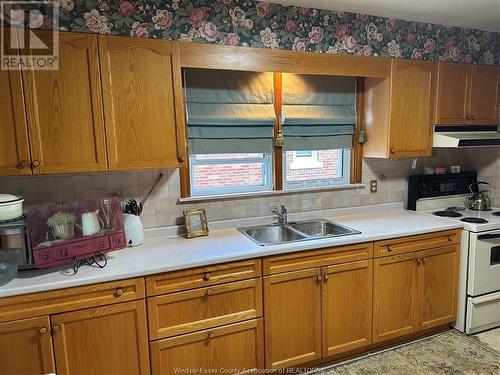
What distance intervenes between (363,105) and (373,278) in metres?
1.42

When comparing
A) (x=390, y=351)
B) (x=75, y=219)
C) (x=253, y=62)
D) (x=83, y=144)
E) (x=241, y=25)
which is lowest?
(x=390, y=351)

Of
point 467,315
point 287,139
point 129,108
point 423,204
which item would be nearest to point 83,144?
point 129,108

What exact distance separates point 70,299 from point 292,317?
1279 millimetres

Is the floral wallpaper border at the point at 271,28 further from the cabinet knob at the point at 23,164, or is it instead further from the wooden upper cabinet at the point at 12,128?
the cabinet knob at the point at 23,164

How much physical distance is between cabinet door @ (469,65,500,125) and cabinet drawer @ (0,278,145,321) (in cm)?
293

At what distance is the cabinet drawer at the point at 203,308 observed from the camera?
1.87m

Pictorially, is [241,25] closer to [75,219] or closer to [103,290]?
[75,219]

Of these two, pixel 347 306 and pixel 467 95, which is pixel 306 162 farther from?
pixel 467 95

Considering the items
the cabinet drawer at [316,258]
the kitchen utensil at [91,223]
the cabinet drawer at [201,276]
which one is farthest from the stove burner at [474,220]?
the kitchen utensil at [91,223]

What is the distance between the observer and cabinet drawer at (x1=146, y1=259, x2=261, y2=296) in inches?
72.7

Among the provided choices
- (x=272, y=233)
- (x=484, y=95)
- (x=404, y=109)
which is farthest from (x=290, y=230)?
(x=484, y=95)

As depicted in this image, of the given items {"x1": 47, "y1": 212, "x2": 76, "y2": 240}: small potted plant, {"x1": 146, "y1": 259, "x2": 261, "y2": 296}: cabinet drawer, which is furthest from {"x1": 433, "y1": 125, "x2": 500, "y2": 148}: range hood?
{"x1": 47, "y1": 212, "x2": 76, "y2": 240}: small potted plant

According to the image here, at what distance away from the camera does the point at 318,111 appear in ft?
9.13

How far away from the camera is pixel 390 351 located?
8.26ft
